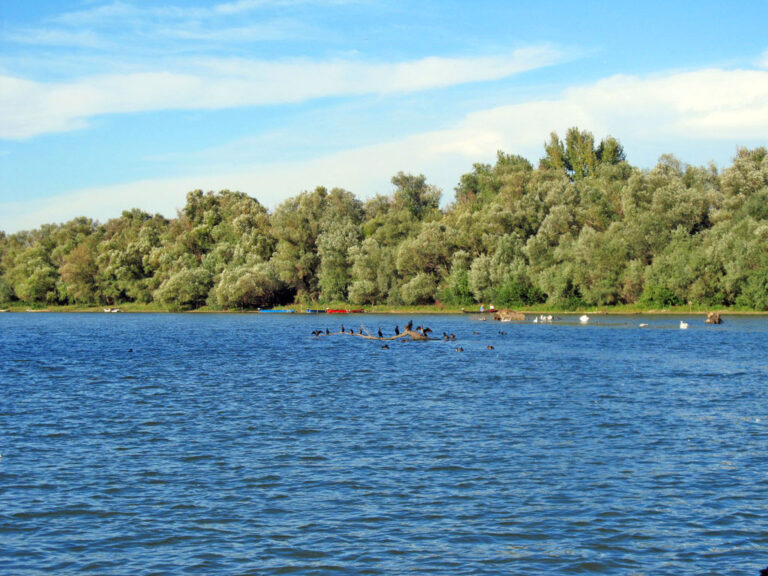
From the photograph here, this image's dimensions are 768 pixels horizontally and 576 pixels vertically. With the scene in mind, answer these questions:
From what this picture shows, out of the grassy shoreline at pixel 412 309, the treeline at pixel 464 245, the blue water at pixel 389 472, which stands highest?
the treeline at pixel 464 245

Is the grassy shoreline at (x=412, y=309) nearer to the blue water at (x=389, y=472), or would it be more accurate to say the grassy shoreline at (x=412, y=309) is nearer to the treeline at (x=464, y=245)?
the treeline at (x=464, y=245)

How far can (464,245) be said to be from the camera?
405 ft

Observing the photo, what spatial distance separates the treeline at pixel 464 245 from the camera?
101875 millimetres

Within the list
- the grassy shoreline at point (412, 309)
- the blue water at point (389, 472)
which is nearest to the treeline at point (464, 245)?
the grassy shoreline at point (412, 309)

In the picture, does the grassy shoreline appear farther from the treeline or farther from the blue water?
the blue water

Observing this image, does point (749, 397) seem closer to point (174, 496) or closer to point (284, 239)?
point (174, 496)

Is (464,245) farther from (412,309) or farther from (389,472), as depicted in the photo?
(389,472)

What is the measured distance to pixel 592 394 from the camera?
1432 inches

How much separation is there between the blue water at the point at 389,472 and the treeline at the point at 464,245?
57392 mm

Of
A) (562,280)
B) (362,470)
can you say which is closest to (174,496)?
(362,470)

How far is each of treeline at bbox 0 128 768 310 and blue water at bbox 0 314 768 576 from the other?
57.4 m

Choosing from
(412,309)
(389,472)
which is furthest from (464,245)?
(389,472)

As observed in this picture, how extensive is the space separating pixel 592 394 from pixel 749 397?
A: 6411 mm

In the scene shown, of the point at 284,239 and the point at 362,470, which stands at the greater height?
the point at 284,239
